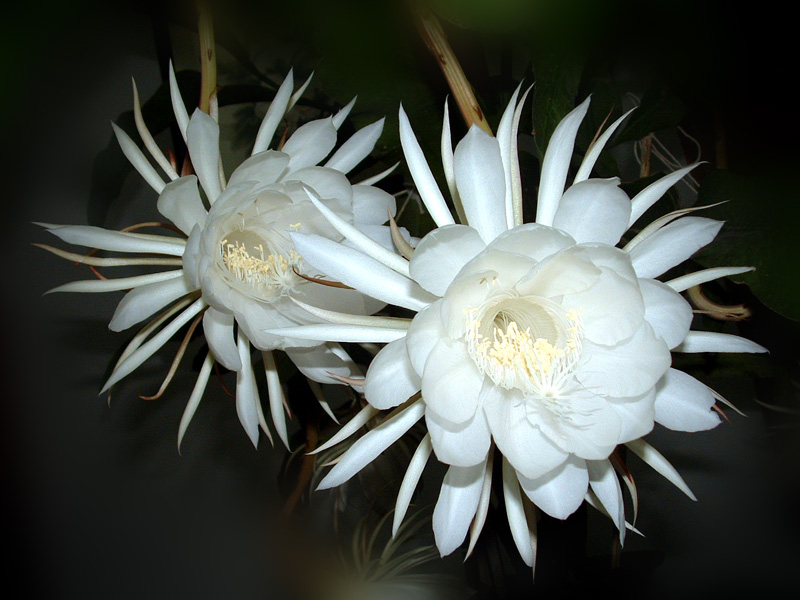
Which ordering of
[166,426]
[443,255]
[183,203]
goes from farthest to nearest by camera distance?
[166,426] < [183,203] < [443,255]

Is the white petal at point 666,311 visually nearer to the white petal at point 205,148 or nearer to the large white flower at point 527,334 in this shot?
the large white flower at point 527,334

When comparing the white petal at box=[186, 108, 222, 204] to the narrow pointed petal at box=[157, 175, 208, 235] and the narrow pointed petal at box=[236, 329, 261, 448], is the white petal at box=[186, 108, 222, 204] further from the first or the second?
the narrow pointed petal at box=[236, 329, 261, 448]

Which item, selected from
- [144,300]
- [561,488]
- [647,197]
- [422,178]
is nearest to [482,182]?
[422,178]

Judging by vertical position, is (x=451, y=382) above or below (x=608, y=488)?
above

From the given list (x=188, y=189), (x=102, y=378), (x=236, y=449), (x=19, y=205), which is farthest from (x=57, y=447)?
(x=188, y=189)

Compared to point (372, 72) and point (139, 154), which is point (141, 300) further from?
point (372, 72)

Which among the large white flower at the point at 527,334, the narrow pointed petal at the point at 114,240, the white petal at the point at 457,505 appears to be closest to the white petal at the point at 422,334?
the large white flower at the point at 527,334

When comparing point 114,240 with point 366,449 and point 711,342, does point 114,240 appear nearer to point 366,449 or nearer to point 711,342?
point 366,449

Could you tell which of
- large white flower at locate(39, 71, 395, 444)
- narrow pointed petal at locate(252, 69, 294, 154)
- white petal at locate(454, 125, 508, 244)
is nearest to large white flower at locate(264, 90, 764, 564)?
white petal at locate(454, 125, 508, 244)
